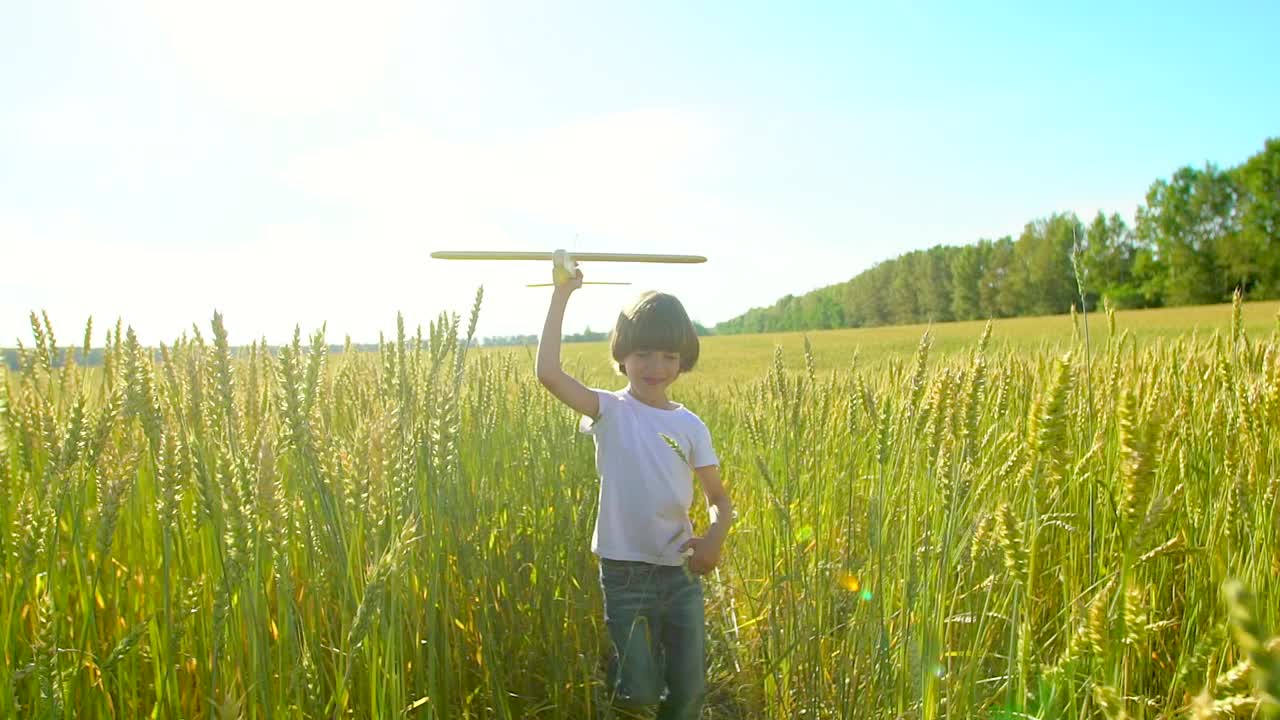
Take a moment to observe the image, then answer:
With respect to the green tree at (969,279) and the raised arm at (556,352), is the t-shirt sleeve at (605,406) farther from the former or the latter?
the green tree at (969,279)

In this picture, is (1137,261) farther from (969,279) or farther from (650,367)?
(650,367)

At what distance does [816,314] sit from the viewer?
8250cm

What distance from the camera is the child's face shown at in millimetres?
1943

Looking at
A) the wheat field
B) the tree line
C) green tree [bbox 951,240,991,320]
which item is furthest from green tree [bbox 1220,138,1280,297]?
the wheat field

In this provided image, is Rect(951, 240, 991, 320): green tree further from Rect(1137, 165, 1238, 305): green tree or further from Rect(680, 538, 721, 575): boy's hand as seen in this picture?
Rect(680, 538, 721, 575): boy's hand

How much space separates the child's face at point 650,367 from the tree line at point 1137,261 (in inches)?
1355

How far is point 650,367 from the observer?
6.38 feet

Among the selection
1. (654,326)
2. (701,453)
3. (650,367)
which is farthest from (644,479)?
(654,326)

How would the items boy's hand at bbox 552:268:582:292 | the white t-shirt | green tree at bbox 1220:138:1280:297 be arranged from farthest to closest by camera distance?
green tree at bbox 1220:138:1280:297
the white t-shirt
boy's hand at bbox 552:268:582:292

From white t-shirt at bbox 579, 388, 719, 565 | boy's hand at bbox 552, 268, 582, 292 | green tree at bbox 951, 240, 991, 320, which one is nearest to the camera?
boy's hand at bbox 552, 268, 582, 292

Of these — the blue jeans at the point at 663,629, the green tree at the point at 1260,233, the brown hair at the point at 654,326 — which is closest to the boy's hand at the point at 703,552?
the blue jeans at the point at 663,629

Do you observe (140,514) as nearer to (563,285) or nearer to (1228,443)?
(563,285)

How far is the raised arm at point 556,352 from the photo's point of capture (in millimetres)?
1766

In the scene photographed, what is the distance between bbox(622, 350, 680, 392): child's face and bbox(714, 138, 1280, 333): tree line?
34.4 m
